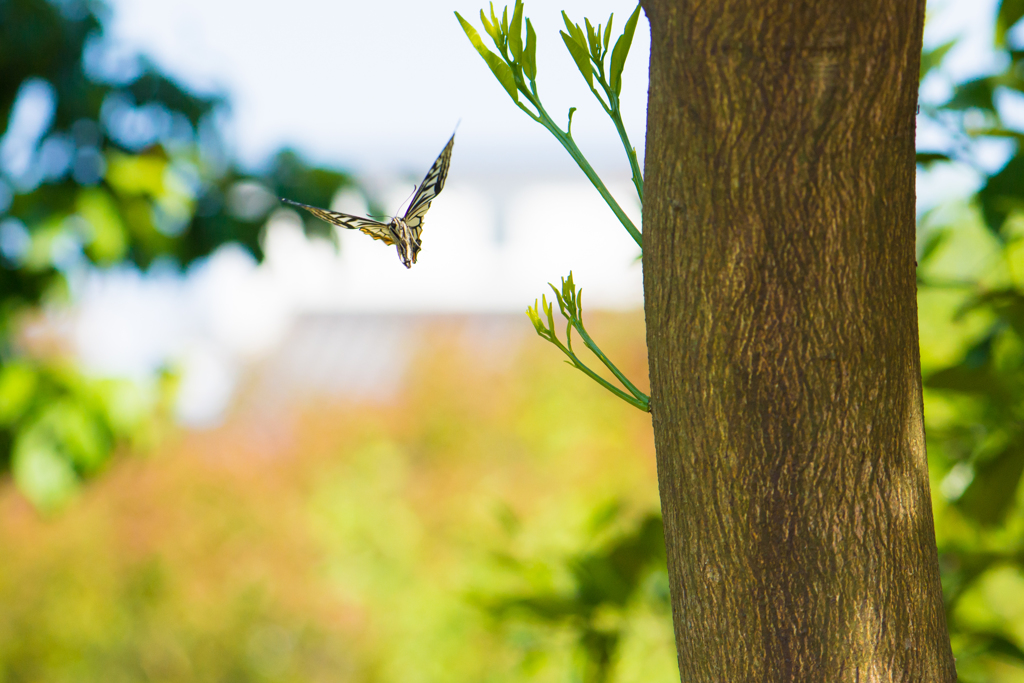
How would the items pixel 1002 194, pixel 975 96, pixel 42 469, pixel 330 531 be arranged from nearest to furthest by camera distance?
pixel 1002 194 < pixel 975 96 < pixel 42 469 < pixel 330 531

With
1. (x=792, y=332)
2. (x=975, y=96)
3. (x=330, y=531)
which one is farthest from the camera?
(x=330, y=531)

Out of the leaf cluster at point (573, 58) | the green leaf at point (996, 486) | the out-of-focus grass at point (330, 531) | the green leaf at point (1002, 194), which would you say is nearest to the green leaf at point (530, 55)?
the leaf cluster at point (573, 58)

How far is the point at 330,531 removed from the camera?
13.9ft

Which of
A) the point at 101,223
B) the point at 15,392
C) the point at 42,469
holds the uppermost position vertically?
the point at 101,223

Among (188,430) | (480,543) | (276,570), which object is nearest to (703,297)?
(480,543)

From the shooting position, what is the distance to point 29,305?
4.76 ft

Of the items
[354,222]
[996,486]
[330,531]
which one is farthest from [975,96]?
[330,531]

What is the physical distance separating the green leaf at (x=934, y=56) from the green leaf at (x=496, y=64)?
71 centimetres

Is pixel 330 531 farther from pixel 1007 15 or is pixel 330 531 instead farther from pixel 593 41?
pixel 593 41

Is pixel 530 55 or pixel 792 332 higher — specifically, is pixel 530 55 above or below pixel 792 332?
above

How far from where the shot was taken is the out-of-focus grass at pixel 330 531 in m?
3.43

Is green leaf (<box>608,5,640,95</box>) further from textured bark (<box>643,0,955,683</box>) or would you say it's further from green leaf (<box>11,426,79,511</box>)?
green leaf (<box>11,426,79,511</box>)

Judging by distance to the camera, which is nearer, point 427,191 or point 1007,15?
point 427,191

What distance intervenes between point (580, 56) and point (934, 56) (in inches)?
28.3
